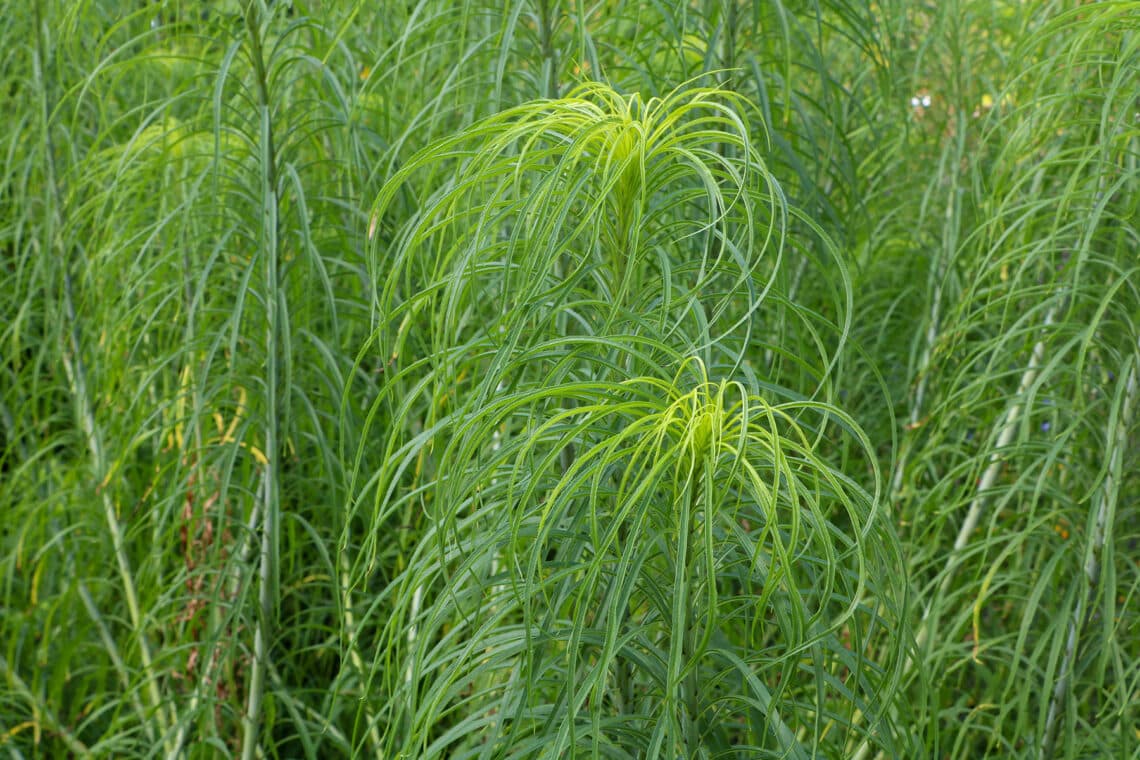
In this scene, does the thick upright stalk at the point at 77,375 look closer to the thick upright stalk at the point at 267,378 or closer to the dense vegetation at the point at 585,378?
the dense vegetation at the point at 585,378

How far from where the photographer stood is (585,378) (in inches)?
50.2

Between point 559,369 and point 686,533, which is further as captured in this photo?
point 559,369

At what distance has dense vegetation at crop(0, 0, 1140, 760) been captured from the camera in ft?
3.48

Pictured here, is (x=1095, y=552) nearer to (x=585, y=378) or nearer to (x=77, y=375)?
(x=585, y=378)

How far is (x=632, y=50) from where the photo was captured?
5.32 feet

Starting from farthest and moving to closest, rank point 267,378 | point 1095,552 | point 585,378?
point 267,378 → point 1095,552 → point 585,378

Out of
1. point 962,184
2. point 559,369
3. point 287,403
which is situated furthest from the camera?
point 962,184

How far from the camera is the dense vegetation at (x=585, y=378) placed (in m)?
1.06

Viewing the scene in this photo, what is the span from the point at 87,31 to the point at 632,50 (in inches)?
52.1

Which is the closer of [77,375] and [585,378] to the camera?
[585,378]

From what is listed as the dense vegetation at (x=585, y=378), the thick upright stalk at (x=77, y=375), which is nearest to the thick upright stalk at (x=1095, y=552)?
the dense vegetation at (x=585, y=378)

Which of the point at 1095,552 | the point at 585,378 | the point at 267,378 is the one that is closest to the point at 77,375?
the point at 267,378

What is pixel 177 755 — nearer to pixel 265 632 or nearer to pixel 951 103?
pixel 265 632

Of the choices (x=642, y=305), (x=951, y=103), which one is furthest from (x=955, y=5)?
(x=642, y=305)
